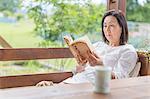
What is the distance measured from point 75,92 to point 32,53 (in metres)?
1.37

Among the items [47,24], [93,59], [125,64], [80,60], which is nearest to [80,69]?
[80,60]

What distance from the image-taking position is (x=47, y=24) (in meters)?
3.13

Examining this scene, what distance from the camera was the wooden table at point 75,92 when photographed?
56.9 inches

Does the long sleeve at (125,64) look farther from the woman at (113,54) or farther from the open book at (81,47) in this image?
the open book at (81,47)

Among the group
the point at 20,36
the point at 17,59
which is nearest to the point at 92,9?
the point at 20,36

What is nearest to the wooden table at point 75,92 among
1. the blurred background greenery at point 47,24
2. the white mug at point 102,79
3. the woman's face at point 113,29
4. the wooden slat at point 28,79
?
the white mug at point 102,79

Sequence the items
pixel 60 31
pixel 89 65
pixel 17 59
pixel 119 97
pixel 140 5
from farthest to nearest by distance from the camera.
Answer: pixel 140 5 → pixel 60 31 → pixel 17 59 → pixel 89 65 → pixel 119 97

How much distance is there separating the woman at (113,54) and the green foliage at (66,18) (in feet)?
2.26

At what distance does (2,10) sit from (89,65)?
3.99 ft

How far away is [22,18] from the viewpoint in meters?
3.05

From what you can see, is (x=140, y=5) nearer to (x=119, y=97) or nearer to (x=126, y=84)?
(x=126, y=84)

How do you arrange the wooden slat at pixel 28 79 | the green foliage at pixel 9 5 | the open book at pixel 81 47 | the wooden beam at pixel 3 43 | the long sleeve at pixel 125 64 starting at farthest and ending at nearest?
the green foliage at pixel 9 5 → the wooden beam at pixel 3 43 → the wooden slat at pixel 28 79 → the long sleeve at pixel 125 64 → the open book at pixel 81 47

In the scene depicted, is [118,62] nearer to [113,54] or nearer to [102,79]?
[113,54]

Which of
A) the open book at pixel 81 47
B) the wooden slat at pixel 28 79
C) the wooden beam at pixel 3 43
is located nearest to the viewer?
the open book at pixel 81 47
